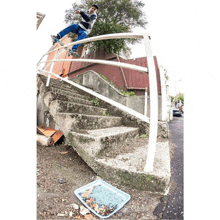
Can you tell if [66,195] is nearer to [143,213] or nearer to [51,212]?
[51,212]

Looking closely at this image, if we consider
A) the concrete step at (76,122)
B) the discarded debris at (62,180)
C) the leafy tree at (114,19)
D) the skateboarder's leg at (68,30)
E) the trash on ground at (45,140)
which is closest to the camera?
the discarded debris at (62,180)

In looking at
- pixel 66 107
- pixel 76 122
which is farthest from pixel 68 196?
pixel 66 107

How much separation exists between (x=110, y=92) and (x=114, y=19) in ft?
10.9

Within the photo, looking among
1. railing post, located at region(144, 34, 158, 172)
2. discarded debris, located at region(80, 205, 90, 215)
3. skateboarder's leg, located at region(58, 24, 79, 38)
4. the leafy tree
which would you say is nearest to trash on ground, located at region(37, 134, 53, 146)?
discarded debris, located at region(80, 205, 90, 215)

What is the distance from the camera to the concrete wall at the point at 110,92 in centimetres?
314

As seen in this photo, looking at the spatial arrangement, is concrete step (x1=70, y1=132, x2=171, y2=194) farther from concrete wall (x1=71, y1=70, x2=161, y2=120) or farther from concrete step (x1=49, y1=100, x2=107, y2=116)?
concrete wall (x1=71, y1=70, x2=161, y2=120)

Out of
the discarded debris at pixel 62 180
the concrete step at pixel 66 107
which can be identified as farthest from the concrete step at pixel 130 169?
the concrete step at pixel 66 107

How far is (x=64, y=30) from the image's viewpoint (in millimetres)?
3100

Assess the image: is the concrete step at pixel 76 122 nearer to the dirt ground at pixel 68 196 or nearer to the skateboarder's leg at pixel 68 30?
the dirt ground at pixel 68 196

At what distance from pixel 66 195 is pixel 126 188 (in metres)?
0.50

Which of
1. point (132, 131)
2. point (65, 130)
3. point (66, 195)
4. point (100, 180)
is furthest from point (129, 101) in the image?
point (66, 195)

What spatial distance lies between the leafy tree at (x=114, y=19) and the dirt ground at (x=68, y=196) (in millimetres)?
4571

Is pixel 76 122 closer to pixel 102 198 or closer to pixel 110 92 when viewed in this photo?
pixel 102 198
